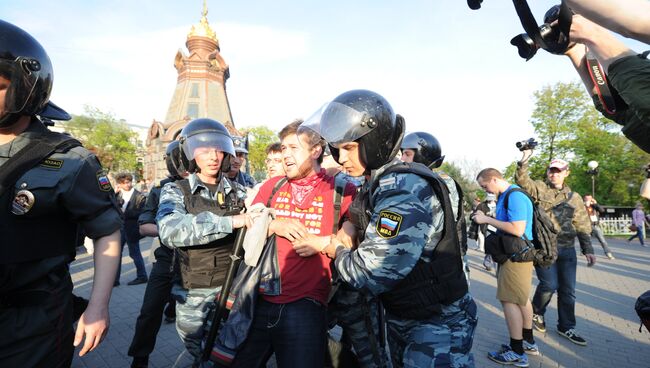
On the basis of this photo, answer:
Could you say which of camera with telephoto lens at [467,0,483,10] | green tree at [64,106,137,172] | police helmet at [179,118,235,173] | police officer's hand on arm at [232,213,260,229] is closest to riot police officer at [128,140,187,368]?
police helmet at [179,118,235,173]

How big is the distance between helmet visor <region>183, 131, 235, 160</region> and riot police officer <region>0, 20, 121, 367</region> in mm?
1151

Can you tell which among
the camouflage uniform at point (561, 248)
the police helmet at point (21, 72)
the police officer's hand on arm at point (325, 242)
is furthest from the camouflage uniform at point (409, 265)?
the camouflage uniform at point (561, 248)

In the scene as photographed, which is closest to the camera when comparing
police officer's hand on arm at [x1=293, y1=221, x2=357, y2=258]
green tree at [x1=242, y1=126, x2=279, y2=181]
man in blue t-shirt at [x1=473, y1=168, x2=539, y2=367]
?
police officer's hand on arm at [x1=293, y1=221, x2=357, y2=258]

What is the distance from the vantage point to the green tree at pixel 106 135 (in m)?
43.0

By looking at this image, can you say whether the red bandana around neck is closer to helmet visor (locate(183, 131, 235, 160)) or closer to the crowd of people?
the crowd of people

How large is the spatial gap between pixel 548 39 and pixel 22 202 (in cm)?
237

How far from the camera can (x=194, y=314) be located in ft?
8.32

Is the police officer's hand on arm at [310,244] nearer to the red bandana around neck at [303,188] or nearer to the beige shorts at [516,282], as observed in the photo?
the red bandana around neck at [303,188]

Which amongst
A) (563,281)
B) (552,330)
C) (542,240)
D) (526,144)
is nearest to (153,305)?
(542,240)

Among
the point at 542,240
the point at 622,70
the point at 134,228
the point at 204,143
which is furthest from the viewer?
the point at 134,228

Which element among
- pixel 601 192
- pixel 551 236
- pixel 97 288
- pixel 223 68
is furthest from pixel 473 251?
pixel 223 68

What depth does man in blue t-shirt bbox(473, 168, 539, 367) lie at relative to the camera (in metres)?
3.57

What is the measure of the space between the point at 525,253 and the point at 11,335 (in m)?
4.25

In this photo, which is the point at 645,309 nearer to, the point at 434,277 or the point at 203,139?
the point at 434,277
